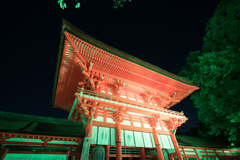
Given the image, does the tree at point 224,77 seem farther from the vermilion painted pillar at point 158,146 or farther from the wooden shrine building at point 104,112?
the vermilion painted pillar at point 158,146

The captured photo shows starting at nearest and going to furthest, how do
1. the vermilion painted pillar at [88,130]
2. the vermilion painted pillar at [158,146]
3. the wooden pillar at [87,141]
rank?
1. the wooden pillar at [87,141]
2. the vermilion painted pillar at [88,130]
3. the vermilion painted pillar at [158,146]

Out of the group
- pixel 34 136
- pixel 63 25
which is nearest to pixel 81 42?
pixel 63 25

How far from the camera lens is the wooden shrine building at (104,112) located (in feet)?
19.2

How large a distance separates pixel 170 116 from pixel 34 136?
9.23 m

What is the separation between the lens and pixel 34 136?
5559 millimetres

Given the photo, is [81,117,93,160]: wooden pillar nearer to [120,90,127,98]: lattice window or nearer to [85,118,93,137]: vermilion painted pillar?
[85,118,93,137]: vermilion painted pillar

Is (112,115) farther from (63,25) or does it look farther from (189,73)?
(189,73)

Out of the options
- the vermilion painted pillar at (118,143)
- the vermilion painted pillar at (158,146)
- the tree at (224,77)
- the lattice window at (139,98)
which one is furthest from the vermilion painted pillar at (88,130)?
the tree at (224,77)

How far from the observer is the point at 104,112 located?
7.96 meters

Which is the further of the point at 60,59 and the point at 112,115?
the point at 112,115

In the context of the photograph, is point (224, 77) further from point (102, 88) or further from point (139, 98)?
point (102, 88)

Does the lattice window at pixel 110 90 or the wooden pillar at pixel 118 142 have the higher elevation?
the lattice window at pixel 110 90

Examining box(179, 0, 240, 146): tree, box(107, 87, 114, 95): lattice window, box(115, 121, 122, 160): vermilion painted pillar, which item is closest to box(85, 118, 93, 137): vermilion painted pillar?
box(115, 121, 122, 160): vermilion painted pillar

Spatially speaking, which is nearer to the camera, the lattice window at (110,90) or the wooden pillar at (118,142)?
the wooden pillar at (118,142)
